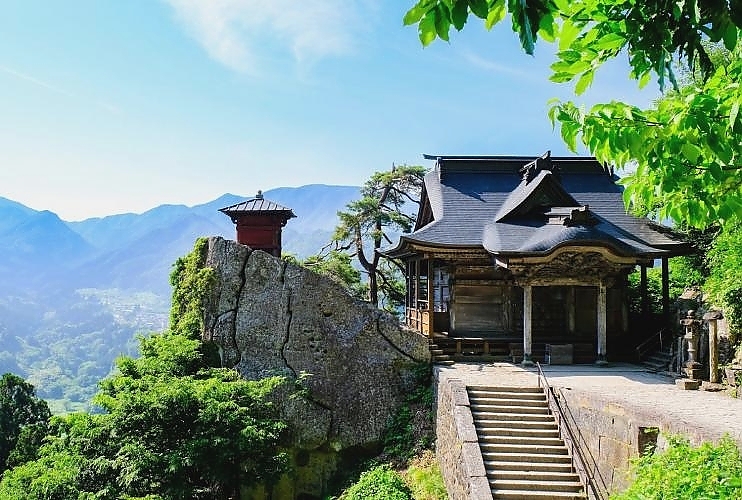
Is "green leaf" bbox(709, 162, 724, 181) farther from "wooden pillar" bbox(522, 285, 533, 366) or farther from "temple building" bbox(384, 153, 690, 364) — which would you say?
"wooden pillar" bbox(522, 285, 533, 366)

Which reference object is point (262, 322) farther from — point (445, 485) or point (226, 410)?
point (445, 485)

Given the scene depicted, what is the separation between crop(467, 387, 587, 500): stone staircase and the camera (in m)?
9.70

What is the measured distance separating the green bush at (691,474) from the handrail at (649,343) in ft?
30.7

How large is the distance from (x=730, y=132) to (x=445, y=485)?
33.2ft

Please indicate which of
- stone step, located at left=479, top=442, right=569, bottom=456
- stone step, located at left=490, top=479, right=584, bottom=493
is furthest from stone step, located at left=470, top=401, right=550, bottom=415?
stone step, located at left=490, top=479, right=584, bottom=493

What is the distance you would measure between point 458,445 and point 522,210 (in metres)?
9.34

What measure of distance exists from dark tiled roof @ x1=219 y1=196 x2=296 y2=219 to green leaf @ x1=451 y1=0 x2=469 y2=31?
16895mm

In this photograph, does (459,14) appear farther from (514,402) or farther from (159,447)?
(514,402)

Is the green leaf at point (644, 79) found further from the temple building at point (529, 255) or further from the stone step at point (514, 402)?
the temple building at point (529, 255)

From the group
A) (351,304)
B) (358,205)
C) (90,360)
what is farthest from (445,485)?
(90,360)

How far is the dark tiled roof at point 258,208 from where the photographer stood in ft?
62.0

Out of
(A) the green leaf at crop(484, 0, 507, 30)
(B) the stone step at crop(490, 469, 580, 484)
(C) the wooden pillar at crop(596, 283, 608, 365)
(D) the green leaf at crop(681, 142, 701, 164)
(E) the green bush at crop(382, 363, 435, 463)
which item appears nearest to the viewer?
(A) the green leaf at crop(484, 0, 507, 30)

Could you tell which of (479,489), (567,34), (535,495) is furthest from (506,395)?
(567,34)

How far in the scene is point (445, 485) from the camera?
11.6 m
